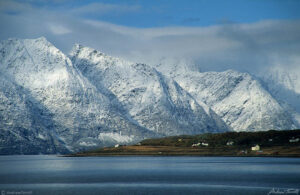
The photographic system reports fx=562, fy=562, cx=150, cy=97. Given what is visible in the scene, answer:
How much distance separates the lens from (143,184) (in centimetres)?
13200

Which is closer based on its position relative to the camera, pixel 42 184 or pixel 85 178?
pixel 42 184

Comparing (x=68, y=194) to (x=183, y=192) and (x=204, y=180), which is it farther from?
(x=204, y=180)

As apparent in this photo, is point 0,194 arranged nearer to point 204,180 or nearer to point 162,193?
point 162,193

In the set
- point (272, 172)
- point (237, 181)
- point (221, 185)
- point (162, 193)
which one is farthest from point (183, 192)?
point (272, 172)

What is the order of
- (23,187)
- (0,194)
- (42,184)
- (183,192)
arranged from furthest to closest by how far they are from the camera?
(42,184) < (23,187) < (183,192) < (0,194)

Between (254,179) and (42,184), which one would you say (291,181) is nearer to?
(254,179)

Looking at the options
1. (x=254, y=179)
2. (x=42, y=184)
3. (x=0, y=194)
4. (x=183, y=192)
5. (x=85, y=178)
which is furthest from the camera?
(x=85, y=178)

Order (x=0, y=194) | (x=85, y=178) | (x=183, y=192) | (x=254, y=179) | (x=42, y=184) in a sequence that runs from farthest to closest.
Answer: (x=85, y=178)
(x=254, y=179)
(x=42, y=184)
(x=183, y=192)
(x=0, y=194)

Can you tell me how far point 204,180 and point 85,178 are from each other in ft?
106

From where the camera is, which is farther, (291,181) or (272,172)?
(272,172)

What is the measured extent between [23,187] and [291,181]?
200 feet

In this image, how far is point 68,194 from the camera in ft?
366

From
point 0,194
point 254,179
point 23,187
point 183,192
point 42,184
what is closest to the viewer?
point 0,194

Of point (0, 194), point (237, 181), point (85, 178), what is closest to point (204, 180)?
point (237, 181)
